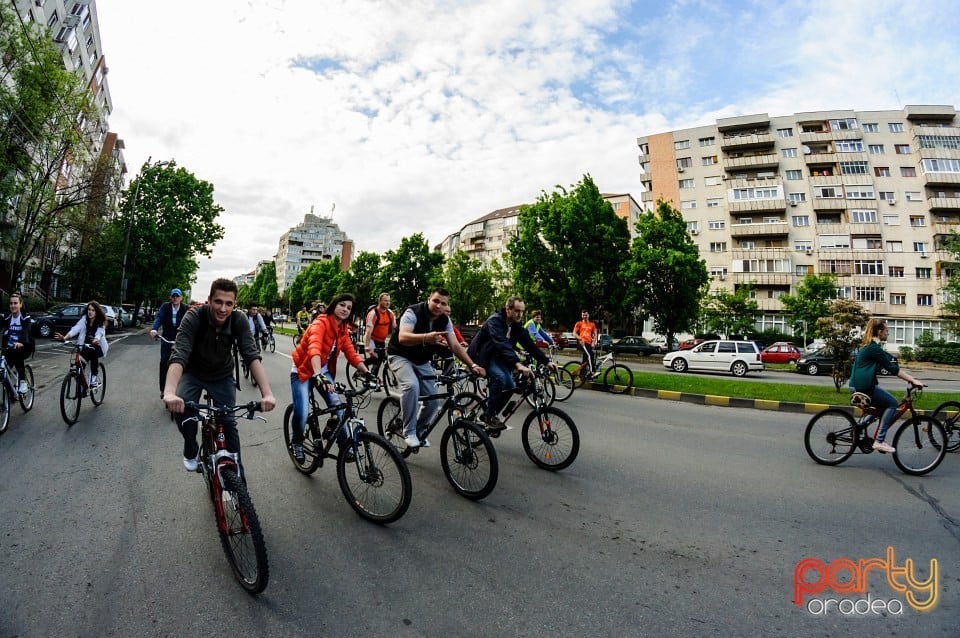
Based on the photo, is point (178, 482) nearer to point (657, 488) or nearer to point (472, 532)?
point (472, 532)

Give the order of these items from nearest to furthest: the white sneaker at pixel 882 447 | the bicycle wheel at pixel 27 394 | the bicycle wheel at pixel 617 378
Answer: the white sneaker at pixel 882 447 < the bicycle wheel at pixel 27 394 < the bicycle wheel at pixel 617 378

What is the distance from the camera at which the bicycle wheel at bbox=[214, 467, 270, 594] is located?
265cm

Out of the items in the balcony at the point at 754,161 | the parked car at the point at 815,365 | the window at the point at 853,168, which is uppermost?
the balcony at the point at 754,161

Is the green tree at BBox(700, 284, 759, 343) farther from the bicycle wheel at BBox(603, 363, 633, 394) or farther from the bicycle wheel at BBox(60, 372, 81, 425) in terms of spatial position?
Result: the bicycle wheel at BBox(60, 372, 81, 425)

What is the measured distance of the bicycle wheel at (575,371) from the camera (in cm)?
1149

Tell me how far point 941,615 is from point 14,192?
3187cm

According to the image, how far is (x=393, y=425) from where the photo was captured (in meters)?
5.30

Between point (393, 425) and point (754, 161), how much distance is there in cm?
5947

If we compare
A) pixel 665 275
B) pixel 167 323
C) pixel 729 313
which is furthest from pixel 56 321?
pixel 729 313

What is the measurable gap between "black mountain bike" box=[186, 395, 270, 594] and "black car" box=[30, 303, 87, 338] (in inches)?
910

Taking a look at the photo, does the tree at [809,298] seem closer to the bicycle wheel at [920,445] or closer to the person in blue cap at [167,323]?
the bicycle wheel at [920,445]

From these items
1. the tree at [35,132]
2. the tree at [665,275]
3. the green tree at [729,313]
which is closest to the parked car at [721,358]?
the tree at [665,275]

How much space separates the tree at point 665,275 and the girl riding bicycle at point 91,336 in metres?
27.6

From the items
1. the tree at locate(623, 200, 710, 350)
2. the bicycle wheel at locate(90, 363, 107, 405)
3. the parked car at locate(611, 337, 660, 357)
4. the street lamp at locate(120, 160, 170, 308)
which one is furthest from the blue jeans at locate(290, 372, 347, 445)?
the street lamp at locate(120, 160, 170, 308)
